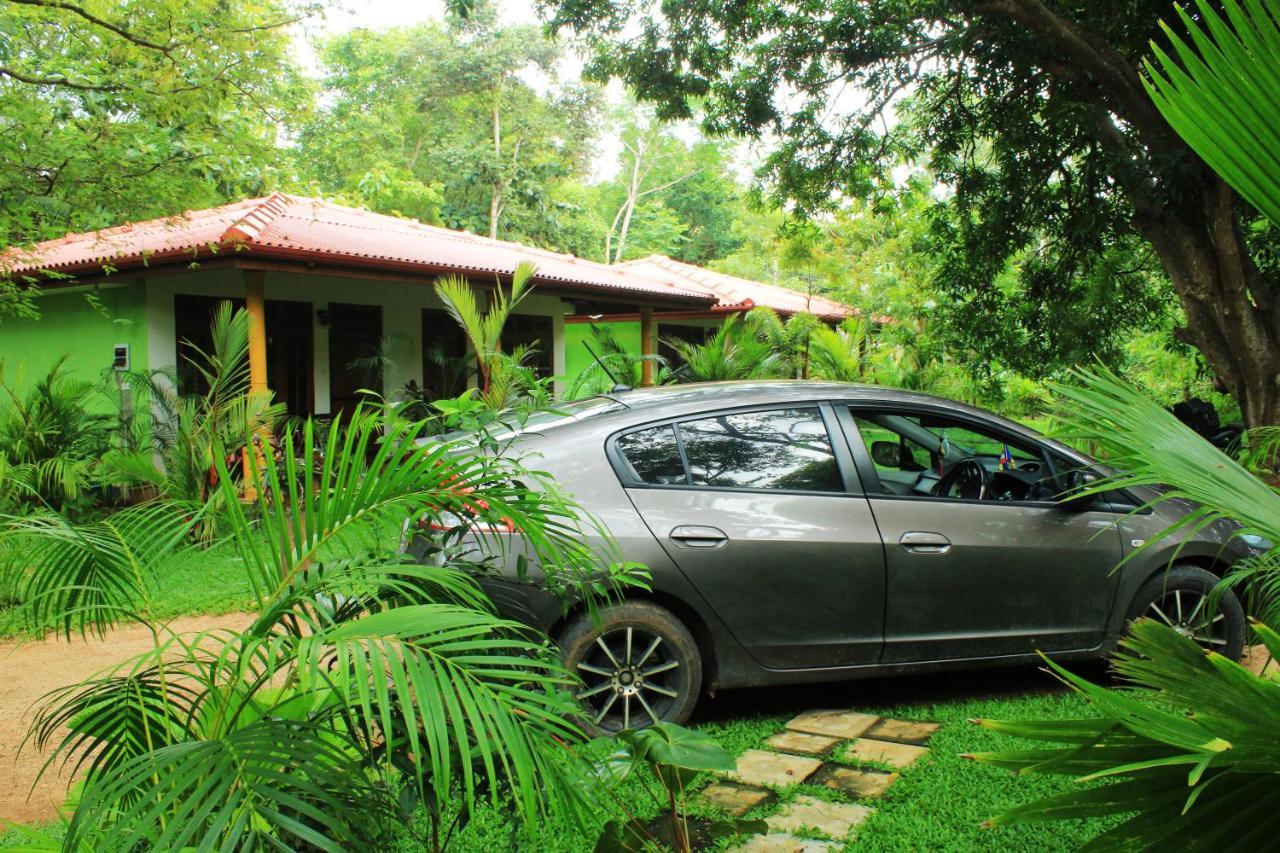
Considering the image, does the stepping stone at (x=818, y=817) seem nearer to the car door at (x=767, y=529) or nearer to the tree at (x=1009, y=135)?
the car door at (x=767, y=529)

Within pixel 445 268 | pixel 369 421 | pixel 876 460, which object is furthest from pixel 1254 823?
pixel 445 268

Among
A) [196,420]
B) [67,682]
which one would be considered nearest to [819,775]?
[67,682]

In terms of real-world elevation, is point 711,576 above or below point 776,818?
above

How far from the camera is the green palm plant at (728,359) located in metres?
13.4

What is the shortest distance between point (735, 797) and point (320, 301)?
36.3 feet

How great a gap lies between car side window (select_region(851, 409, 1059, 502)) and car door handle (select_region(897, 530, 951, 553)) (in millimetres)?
206

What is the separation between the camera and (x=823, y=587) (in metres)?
4.11

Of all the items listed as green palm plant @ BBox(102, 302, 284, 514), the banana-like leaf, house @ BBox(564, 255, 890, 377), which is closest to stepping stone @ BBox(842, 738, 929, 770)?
the banana-like leaf

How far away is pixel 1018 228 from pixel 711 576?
25.4 ft

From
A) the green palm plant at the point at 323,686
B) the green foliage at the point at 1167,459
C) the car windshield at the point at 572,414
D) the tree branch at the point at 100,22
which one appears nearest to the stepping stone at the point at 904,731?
the car windshield at the point at 572,414

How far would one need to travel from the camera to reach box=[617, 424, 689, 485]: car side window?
164 inches

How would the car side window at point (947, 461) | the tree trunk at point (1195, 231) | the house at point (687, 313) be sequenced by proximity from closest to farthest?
the car side window at point (947, 461)
the tree trunk at point (1195, 231)
the house at point (687, 313)

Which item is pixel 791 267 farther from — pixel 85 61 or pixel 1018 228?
pixel 85 61

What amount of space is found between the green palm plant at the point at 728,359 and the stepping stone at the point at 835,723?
896 centimetres
